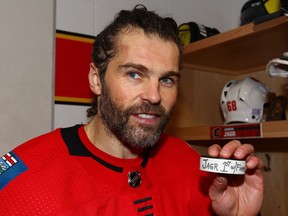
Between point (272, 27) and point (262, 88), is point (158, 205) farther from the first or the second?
point (262, 88)

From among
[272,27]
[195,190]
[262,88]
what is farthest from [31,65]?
[262,88]

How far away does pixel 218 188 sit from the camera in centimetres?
110

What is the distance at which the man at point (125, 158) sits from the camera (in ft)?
3.49

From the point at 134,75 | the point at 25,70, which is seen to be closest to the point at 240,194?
the point at 134,75

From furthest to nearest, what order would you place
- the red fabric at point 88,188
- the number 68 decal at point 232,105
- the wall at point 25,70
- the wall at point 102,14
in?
the number 68 decal at point 232,105
the wall at point 102,14
the wall at point 25,70
the red fabric at point 88,188

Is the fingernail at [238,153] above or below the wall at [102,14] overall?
below

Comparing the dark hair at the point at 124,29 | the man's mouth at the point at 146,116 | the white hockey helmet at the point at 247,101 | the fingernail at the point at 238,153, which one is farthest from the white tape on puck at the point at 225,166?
the white hockey helmet at the point at 247,101

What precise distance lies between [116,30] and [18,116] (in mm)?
511

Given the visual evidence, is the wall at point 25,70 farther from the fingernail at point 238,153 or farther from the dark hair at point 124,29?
the fingernail at point 238,153

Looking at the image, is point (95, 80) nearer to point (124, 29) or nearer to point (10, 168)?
point (124, 29)

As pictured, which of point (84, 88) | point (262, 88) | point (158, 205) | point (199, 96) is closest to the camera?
point (158, 205)

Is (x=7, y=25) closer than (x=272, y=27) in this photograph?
No

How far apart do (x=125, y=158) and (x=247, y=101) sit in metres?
0.72

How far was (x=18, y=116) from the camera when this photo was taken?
143 cm
